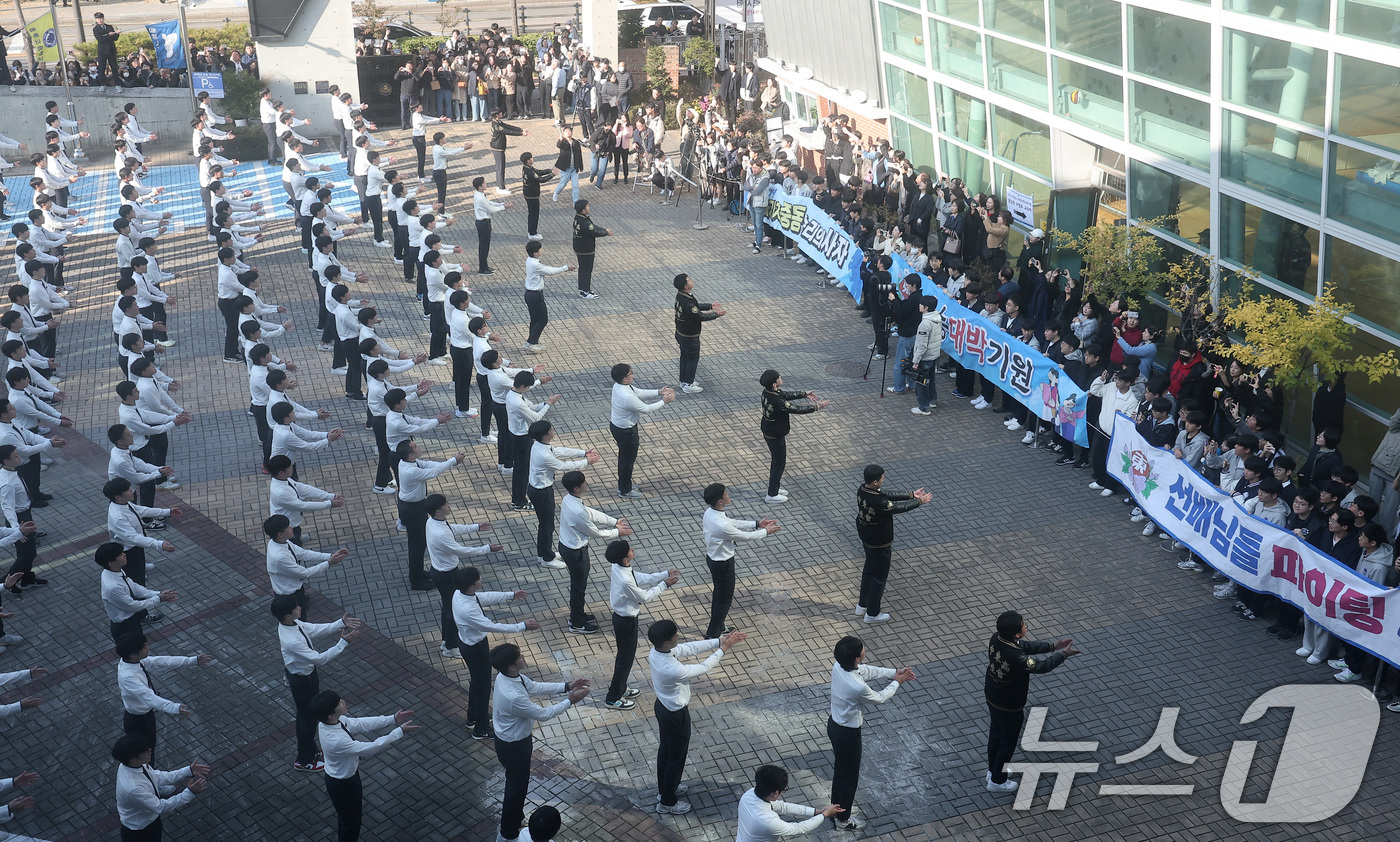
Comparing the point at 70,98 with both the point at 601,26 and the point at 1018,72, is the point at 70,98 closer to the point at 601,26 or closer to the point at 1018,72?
the point at 601,26

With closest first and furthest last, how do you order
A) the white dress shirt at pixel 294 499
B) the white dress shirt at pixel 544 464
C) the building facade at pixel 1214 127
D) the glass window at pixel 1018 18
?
1. the white dress shirt at pixel 294 499
2. the white dress shirt at pixel 544 464
3. the building facade at pixel 1214 127
4. the glass window at pixel 1018 18

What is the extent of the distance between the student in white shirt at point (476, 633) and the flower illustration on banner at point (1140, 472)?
6964mm

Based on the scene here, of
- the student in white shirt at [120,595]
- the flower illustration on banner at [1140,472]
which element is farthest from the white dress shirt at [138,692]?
the flower illustration on banner at [1140,472]

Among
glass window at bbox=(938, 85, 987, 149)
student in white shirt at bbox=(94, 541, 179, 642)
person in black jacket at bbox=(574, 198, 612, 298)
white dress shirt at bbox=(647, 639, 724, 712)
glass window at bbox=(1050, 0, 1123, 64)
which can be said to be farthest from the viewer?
glass window at bbox=(938, 85, 987, 149)

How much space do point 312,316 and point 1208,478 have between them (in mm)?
14167

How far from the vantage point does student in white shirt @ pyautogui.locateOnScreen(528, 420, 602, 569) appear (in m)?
12.2

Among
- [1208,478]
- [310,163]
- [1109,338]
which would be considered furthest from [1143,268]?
[310,163]

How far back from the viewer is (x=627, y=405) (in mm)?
13539

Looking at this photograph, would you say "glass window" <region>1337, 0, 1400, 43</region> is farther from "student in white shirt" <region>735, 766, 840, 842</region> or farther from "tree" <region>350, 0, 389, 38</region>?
"tree" <region>350, 0, 389, 38</region>

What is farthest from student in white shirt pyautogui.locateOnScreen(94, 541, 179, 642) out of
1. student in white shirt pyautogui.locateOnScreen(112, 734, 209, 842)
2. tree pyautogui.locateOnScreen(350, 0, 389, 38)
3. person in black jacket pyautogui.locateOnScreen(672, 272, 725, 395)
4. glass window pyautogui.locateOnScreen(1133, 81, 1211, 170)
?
tree pyautogui.locateOnScreen(350, 0, 389, 38)

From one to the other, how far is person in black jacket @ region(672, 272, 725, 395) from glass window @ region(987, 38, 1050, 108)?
746 centimetres

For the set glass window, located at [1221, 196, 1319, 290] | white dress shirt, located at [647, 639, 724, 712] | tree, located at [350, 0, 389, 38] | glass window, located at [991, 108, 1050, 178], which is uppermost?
tree, located at [350, 0, 389, 38]

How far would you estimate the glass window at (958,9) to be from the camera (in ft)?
68.6

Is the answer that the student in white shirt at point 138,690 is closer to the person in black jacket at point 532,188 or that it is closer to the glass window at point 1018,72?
the person in black jacket at point 532,188
